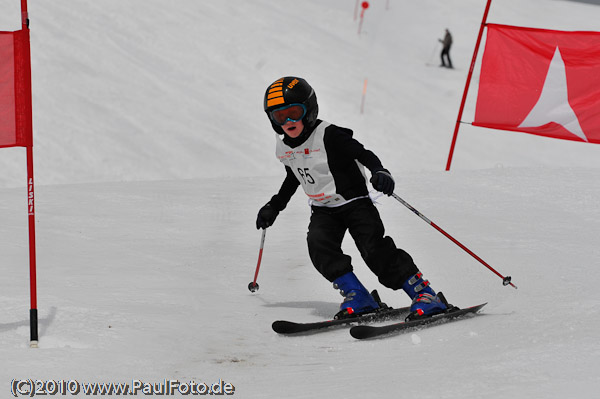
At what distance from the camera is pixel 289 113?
14.3ft

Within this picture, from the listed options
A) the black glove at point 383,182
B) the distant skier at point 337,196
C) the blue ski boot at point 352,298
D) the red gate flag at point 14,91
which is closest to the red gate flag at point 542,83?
the distant skier at point 337,196

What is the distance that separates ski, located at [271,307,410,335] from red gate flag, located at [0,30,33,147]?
1.74 m

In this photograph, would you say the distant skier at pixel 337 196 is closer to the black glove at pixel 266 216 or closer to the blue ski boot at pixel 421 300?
the blue ski boot at pixel 421 300

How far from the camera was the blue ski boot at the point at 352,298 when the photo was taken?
4355 millimetres

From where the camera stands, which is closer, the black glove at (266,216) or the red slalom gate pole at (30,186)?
the red slalom gate pole at (30,186)

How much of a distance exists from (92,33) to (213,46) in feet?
10.4

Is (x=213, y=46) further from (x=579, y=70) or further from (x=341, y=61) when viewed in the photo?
(x=579, y=70)

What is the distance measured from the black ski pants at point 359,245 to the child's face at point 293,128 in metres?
0.52

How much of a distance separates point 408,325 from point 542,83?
21.5ft

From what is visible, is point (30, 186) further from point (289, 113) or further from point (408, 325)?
point (408, 325)

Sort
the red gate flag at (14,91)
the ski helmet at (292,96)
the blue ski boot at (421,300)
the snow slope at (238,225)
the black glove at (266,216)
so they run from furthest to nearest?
the black glove at (266,216) < the ski helmet at (292,96) < the blue ski boot at (421,300) < the red gate flag at (14,91) < the snow slope at (238,225)

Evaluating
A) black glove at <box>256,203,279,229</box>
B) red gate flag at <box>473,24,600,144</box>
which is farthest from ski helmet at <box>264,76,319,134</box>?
red gate flag at <box>473,24,600,144</box>

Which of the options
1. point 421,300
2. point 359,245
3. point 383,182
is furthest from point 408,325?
point 383,182

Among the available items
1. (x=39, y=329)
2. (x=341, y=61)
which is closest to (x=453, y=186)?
(x=39, y=329)
